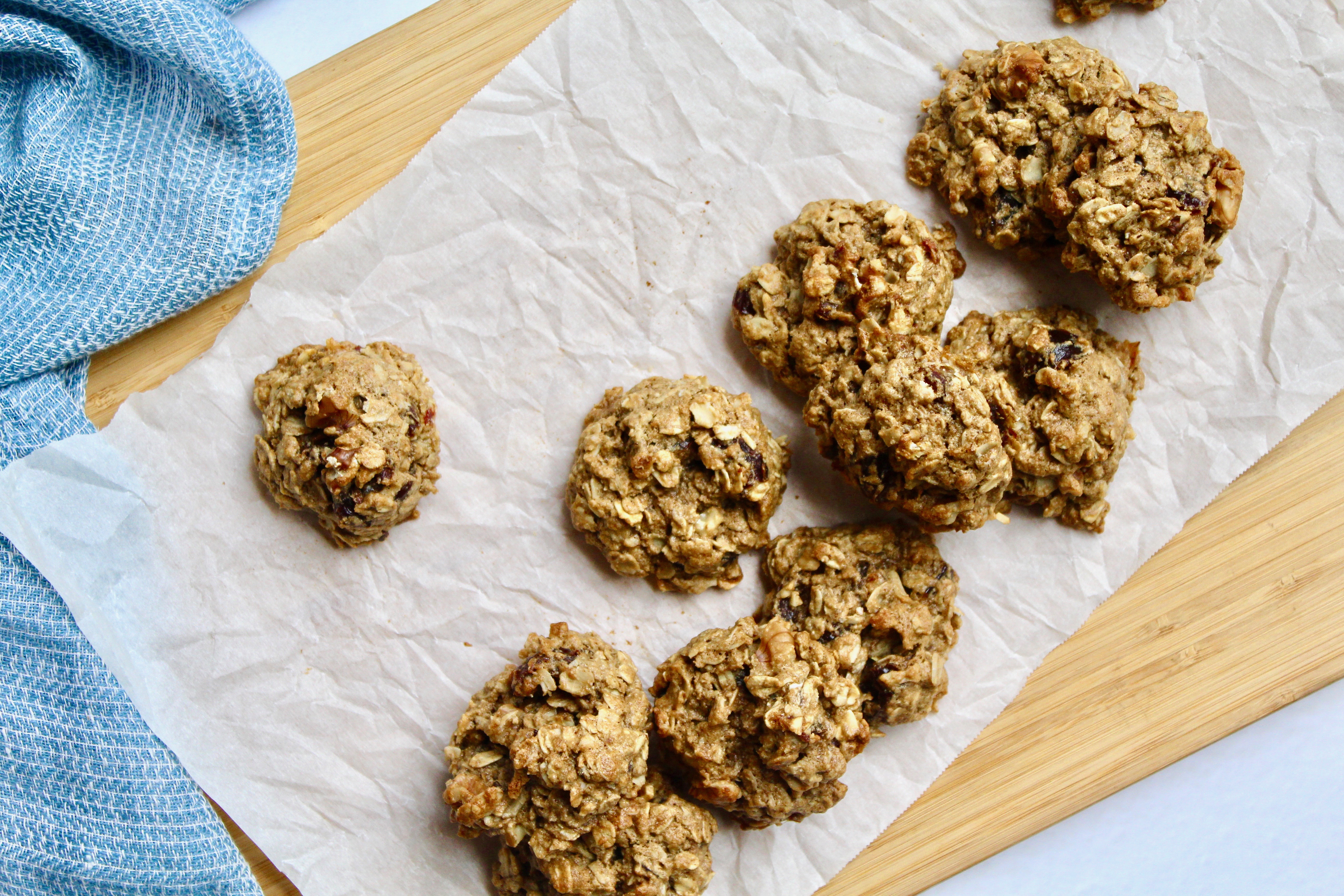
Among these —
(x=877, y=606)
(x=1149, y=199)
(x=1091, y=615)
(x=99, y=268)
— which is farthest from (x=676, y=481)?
(x=99, y=268)

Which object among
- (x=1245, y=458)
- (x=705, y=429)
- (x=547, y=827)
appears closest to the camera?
(x=547, y=827)

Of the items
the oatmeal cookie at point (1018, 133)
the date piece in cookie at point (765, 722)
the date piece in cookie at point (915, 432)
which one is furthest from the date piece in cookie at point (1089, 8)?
the date piece in cookie at point (765, 722)

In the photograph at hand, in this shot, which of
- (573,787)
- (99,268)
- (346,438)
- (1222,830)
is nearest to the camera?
(573,787)

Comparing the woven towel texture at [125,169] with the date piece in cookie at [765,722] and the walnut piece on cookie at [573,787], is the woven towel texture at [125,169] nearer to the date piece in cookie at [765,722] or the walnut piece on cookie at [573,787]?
the walnut piece on cookie at [573,787]

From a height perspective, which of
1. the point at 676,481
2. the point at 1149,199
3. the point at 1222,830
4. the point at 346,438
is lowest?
the point at 1222,830

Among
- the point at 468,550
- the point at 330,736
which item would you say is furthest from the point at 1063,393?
the point at 330,736

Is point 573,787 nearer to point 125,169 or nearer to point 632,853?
point 632,853

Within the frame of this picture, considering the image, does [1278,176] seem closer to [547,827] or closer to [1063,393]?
[1063,393]

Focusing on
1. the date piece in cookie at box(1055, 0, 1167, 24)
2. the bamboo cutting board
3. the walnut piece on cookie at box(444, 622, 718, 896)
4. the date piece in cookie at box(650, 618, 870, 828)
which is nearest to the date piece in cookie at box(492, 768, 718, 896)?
the walnut piece on cookie at box(444, 622, 718, 896)
